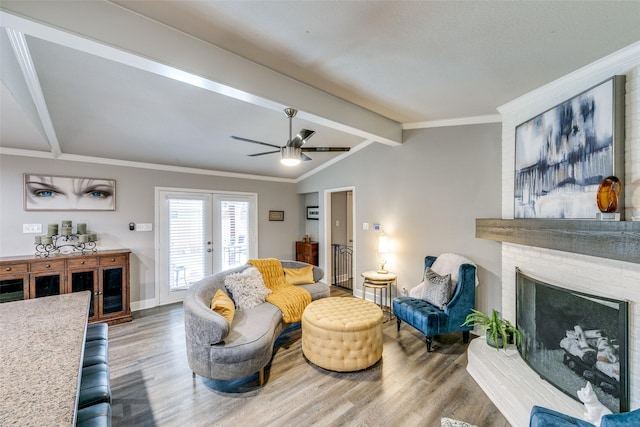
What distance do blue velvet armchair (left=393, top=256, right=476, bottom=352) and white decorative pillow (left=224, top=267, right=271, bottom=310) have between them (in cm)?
190

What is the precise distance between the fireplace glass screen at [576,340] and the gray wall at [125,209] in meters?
4.86

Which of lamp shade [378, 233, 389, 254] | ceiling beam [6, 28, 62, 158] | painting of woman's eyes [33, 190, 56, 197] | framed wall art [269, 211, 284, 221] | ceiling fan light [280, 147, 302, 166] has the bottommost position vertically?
lamp shade [378, 233, 389, 254]

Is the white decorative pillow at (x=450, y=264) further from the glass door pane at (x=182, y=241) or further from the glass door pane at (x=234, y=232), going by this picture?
the glass door pane at (x=182, y=241)

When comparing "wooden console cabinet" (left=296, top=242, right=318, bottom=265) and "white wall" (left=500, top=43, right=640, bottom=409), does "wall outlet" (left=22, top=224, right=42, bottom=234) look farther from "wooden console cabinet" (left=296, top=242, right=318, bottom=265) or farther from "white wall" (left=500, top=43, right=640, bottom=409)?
"white wall" (left=500, top=43, right=640, bottom=409)

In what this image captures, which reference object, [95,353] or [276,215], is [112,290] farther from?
[276,215]

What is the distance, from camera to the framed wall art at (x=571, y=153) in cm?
179

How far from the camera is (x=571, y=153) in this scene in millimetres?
2111

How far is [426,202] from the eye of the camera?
3.95m

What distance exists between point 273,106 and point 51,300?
2.39 metres

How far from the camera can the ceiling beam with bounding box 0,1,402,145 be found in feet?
4.88

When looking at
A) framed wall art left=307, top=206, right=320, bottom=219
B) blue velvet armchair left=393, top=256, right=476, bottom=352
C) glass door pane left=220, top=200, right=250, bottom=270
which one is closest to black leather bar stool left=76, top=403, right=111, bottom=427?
blue velvet armchair left=393, top=256, right=476, bottom=352

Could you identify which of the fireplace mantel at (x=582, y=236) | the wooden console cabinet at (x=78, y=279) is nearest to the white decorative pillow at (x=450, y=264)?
the fireplace mantel at (x=582, y=236)

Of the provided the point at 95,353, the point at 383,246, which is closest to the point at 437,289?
the point at 383,246

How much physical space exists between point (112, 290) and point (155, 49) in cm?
359
